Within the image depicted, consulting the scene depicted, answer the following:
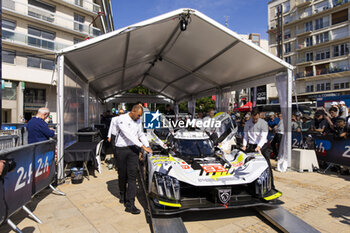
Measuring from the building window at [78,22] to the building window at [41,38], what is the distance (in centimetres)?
318

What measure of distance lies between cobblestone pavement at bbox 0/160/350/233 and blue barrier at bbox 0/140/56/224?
44cm

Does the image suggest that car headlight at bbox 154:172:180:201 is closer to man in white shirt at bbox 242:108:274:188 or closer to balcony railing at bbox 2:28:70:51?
man in white shirt at bbox 242:108:274:188

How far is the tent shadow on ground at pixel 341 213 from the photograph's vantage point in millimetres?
3673

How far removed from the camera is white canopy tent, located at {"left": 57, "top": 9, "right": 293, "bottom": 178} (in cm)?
627

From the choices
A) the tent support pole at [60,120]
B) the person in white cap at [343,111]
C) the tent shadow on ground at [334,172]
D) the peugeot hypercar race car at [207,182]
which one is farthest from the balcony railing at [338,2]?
the tent support pole at [60,120]

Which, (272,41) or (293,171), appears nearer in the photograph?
(293,171)

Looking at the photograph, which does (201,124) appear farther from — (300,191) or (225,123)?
(300,191)

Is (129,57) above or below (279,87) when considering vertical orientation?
above

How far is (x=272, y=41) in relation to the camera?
4372 centimetres

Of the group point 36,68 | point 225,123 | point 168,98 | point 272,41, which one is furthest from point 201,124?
point 272,41

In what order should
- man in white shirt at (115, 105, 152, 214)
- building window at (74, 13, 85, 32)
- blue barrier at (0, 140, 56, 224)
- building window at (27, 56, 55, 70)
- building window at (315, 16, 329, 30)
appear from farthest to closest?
1. building window at (315, 16, 329, 30)
2. building window at (74, 13, 85, 32)
3. building window at (27, 56, 55, 70)
4. man in white shirt at (115, 105, 152, 214)
5. blue barrier at (0, 140, 56, 224)

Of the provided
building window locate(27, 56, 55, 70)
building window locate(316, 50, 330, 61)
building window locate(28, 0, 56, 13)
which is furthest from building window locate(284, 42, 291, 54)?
building window locate(27, 56, 55, 70)

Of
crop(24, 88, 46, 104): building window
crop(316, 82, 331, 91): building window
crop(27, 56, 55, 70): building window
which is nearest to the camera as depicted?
crop(27, 56, 55, 70): building window

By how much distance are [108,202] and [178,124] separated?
327cm
